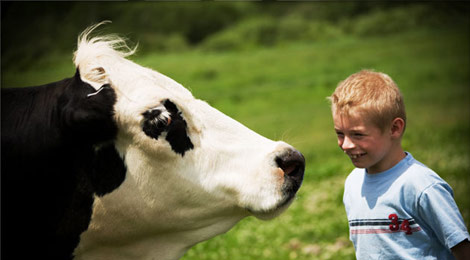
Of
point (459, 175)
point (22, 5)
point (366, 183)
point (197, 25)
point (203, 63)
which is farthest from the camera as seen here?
point (197, 25)

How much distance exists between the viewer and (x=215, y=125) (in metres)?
2.94

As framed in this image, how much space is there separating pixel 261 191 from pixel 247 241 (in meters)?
4.37

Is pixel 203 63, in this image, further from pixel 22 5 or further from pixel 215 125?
pixel 215 125

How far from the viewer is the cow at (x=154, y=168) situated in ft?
9.13

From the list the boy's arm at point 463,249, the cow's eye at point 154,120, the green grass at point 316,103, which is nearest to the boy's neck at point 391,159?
the boy's arm at point 463,249

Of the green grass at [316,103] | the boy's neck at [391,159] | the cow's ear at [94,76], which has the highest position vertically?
the cow's ear at [94,76]

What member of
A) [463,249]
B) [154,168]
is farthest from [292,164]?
[463,249]

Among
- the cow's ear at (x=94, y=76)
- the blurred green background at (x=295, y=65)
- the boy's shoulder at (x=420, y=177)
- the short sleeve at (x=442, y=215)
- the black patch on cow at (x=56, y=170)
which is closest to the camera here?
the short sleeve at (x=442, y=215)

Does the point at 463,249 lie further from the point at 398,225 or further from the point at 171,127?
the point at 171,127

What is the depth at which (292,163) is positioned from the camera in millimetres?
2852

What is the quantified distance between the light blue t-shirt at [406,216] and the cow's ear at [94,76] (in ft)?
4.77

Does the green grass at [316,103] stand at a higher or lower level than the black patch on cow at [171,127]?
lower

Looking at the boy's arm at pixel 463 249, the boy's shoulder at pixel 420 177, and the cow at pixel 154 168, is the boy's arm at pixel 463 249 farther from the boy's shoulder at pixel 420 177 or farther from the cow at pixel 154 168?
the cow at pixel 154 168

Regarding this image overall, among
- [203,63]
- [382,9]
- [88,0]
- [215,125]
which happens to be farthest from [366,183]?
[88,0]
